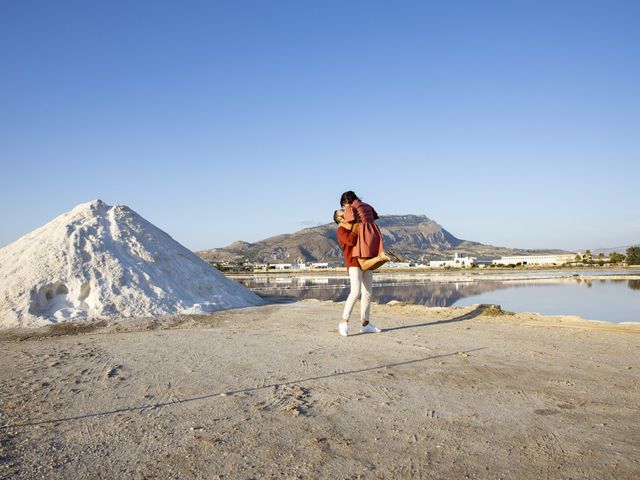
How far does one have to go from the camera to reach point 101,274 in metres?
12.3

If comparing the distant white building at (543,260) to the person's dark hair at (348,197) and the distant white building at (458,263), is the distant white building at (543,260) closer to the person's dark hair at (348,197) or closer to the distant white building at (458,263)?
the distant white building at (458,263)

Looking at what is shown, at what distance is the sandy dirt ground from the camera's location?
3141 mm

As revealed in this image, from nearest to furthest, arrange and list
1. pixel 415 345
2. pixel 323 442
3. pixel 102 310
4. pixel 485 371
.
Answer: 1. pixel 323 442
2. pixel 485 371
3. pixel 415 345
4. pixel 102 310

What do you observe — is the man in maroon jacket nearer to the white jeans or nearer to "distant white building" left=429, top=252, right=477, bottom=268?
the white jeans

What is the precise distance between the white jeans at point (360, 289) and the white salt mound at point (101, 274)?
17.7 feet

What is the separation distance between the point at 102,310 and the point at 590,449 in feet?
34.8

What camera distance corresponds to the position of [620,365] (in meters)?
5.87

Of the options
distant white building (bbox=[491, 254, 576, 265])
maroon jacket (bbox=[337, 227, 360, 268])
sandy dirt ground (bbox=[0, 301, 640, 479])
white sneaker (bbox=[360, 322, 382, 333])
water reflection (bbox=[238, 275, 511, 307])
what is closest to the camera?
sandy dirt ground (bbox=[0, 301, 640, 479])

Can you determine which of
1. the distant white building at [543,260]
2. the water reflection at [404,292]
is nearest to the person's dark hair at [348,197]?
the water reflection at [404,292]

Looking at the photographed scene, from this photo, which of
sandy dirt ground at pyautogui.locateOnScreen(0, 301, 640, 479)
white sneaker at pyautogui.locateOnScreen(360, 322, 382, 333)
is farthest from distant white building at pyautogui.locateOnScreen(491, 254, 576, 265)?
sandy dirt ground at pyautogui.locateOnScreen(0, 301, 640, 479)

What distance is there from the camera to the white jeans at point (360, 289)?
845 centimetres

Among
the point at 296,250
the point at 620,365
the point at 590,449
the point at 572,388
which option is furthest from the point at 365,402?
the point at 296,250

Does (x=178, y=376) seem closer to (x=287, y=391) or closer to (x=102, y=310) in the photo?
(x=287, y=391)

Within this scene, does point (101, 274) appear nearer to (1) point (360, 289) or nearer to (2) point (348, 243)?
(2) point (348, 243)
